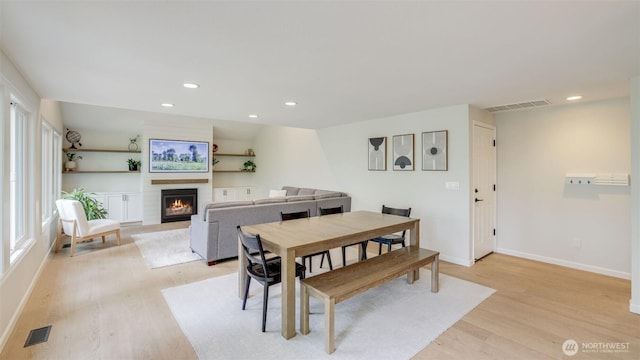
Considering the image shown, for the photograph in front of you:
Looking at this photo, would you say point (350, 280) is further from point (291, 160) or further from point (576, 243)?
point (291, 160)

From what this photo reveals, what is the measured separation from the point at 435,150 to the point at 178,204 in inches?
242

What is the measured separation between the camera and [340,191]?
5949 millimetres

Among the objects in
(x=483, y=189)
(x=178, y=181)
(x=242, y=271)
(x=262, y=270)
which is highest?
(x=178, y=181)

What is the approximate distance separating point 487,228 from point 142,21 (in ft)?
15.7

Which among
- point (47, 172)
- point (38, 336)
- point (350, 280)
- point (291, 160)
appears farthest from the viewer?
point (291, 160)

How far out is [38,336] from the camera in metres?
2.27

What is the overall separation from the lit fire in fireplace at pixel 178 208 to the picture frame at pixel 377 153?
4896 mm

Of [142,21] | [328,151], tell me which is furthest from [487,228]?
[142,21]

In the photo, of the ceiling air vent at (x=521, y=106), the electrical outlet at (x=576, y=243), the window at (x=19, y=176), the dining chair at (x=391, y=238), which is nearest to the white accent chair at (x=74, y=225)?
the window at (x=19, y=176)

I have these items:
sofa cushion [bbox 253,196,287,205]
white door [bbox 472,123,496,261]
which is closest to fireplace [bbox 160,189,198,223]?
sofa cushion [bbox 253,196,287,205]

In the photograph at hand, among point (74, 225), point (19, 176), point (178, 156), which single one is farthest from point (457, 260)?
point (178, 156)

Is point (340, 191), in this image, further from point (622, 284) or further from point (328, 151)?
point (622, 284)

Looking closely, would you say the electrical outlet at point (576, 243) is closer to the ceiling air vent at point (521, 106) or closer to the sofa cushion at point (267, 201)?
the ceiling air vent at point (521, 106)

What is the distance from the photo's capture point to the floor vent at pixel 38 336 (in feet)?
7.20
